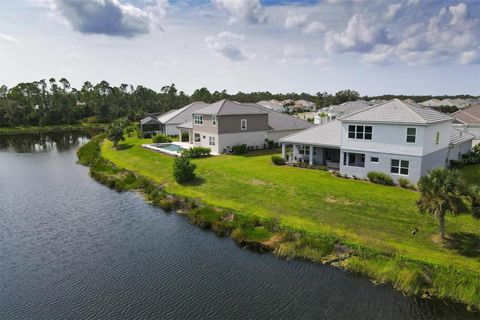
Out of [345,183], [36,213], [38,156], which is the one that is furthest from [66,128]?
[345,183]

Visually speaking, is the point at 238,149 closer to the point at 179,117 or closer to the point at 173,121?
the point at 173,121

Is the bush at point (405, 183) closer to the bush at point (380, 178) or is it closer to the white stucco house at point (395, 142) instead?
the white stucco house at point (395, 142)

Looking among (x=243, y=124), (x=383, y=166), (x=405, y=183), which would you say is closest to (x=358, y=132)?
(x=383, y=166)

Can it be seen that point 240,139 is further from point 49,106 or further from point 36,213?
point 49,106

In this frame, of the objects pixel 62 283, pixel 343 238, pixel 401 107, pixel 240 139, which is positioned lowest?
pixel 62 283

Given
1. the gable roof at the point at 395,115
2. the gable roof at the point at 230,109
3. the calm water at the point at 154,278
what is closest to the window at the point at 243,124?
the gable roof at the point at 230,109

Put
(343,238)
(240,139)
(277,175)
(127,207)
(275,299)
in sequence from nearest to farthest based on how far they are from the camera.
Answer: (275,299) → (343,238) → (127,207) → (277,175) → (240,139)
